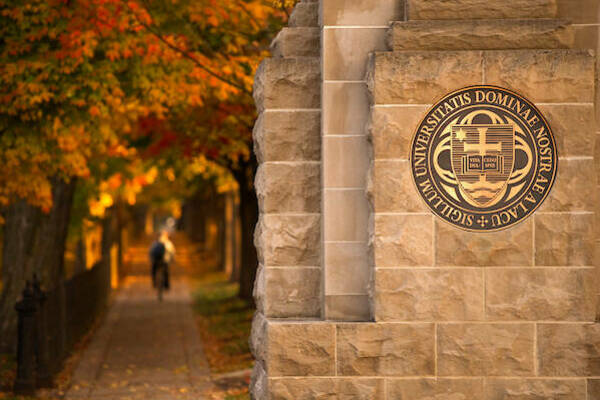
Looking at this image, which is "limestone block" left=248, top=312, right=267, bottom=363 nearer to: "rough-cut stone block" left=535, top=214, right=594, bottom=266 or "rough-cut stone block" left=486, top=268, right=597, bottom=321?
"rough-cut stone block" left=486, top=268, right=597, bottom=321

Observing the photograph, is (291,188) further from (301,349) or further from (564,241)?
(564,241)

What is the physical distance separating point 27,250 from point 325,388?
10329 mm

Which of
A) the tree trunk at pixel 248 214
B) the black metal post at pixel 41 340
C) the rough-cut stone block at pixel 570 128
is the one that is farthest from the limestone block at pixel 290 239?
the tree trunk at pixel 248 214

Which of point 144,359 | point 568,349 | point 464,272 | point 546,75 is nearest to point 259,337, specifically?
point 464,272

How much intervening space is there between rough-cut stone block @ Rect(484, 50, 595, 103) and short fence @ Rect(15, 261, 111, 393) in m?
7.45

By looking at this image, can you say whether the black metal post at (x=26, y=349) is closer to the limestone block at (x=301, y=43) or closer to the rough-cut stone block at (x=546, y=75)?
the limestone block at (x=301, y=43)

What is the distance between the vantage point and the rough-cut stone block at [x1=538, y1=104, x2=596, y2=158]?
7.46 meters

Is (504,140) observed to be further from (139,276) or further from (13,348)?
(139,276)

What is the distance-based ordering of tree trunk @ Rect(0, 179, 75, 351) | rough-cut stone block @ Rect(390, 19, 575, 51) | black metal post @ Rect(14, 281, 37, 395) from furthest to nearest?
tree trunk @ Rect(0, 179, 75, 351) < black metal post @ Rect(14, 281, 37, 395) < rough-cut stone block @ Rect(390, 19, 575, 51)

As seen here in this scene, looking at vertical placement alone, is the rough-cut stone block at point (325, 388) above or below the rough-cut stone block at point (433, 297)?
below

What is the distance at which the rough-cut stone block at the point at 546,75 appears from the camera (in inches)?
294

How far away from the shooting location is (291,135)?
7.91m

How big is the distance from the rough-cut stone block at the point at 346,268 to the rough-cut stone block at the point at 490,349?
740 millimetres

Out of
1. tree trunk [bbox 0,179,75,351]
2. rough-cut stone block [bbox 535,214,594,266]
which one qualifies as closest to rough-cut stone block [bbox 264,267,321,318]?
rough-cut stone block [bbox 535,214,594,266]
